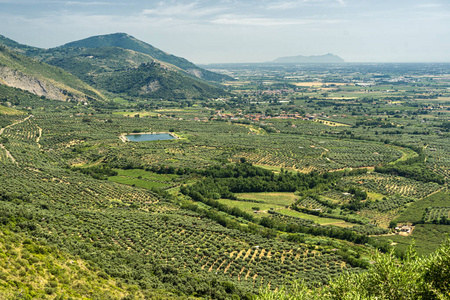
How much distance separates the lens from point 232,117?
18462cm

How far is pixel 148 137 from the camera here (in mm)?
131625

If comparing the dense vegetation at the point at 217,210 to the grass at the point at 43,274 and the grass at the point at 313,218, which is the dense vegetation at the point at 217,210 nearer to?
the grass at the point at 43,274

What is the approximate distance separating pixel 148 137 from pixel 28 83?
10152 cm

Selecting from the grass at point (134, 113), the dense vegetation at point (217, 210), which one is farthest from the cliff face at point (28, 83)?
the dense vegetation at point (217, 210)

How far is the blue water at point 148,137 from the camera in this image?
127 m

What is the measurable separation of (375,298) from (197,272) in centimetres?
2606

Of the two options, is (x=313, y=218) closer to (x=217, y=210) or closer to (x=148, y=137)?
(x=217, y=210)

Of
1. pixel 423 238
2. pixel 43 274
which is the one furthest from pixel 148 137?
pixel 43 274

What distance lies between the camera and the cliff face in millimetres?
180500

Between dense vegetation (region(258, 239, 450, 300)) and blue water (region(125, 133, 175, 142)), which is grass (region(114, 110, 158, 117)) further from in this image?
dense vegetation (region(258, 239, 450, 300))

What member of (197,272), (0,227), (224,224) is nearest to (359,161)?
(224,224)

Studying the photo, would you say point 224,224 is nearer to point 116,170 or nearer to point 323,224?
point 323,224

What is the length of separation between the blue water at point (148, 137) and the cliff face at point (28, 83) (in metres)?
91.2

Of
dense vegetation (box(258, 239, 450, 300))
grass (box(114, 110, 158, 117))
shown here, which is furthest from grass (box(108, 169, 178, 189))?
grass (box(114, 110, 158, 117))
